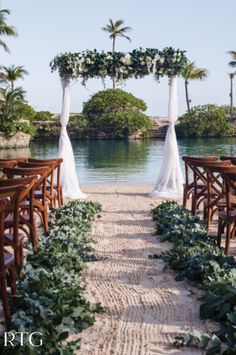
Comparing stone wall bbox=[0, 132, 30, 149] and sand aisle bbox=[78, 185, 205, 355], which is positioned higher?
stone wall bbox=[0, 132, 30, 149]

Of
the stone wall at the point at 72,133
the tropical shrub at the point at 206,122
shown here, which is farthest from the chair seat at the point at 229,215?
the tropical shrub at the point at 206,122

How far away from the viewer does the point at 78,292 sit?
3.44 meters

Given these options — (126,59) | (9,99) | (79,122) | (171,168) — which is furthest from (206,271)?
(79,122)

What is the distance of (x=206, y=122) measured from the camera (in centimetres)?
5034

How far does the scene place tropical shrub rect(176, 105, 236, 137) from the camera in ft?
164

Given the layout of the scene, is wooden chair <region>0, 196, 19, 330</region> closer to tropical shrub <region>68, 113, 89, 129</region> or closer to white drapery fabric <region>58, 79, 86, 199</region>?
white drapery fabric <region>58, 79, 86, 199</region>

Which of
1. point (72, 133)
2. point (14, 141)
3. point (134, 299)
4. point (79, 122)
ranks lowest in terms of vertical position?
point (134, 299)

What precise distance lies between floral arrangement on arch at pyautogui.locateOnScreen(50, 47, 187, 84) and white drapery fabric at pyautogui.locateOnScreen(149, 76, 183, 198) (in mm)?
329

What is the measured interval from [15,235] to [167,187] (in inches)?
271

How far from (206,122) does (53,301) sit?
48.5 meters

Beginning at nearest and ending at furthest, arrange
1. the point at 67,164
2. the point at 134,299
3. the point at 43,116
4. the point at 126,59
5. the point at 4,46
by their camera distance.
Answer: the point at 134,299, the point at 67,164, the point at 126,59, the point at 4,46, the point at 43,116

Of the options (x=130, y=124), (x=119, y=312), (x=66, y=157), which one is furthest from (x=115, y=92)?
(x=119, y=312)

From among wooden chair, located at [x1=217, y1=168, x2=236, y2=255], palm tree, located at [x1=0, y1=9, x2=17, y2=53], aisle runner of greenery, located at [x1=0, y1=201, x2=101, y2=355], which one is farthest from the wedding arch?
palm tree, located at [x1=0, y1=9, x2=17, y2=53]

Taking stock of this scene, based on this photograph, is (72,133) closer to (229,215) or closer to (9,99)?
(9,99)
